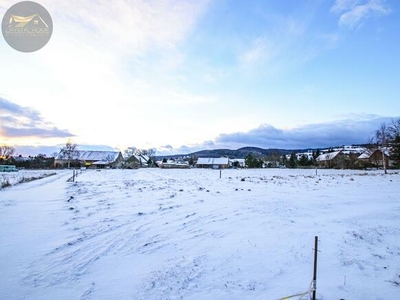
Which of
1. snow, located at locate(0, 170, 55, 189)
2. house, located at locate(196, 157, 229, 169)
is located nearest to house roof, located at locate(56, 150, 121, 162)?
house, located at locate(196, 157, 229, 169)

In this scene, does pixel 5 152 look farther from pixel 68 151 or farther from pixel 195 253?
pixel 195 253

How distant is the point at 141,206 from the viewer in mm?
9273

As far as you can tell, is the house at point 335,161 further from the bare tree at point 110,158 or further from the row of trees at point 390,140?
the bare tree at point 110,158

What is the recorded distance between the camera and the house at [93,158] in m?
88.0

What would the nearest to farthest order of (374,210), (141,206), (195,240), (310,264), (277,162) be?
(310,264) < (195,240) < (374,210) < (141,206) < (277,162)

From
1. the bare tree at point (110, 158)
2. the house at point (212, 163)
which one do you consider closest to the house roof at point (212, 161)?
the house at point (212, 163)

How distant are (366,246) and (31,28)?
51.6 ft

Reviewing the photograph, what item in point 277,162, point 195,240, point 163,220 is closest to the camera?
point 195,240

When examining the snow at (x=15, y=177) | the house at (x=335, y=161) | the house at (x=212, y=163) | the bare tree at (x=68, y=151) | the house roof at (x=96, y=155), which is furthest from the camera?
the house at (x=212, y=163)

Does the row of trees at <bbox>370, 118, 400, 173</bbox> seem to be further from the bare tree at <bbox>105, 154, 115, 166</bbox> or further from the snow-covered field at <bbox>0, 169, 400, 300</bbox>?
the bare tree at <bbox>105, 154, 115, 166</bbox>

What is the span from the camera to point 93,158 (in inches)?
3671

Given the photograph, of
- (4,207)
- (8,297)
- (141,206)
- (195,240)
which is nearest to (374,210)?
(195,240)

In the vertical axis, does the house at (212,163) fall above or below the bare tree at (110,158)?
below

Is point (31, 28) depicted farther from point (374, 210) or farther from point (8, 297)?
point (374, 210)
